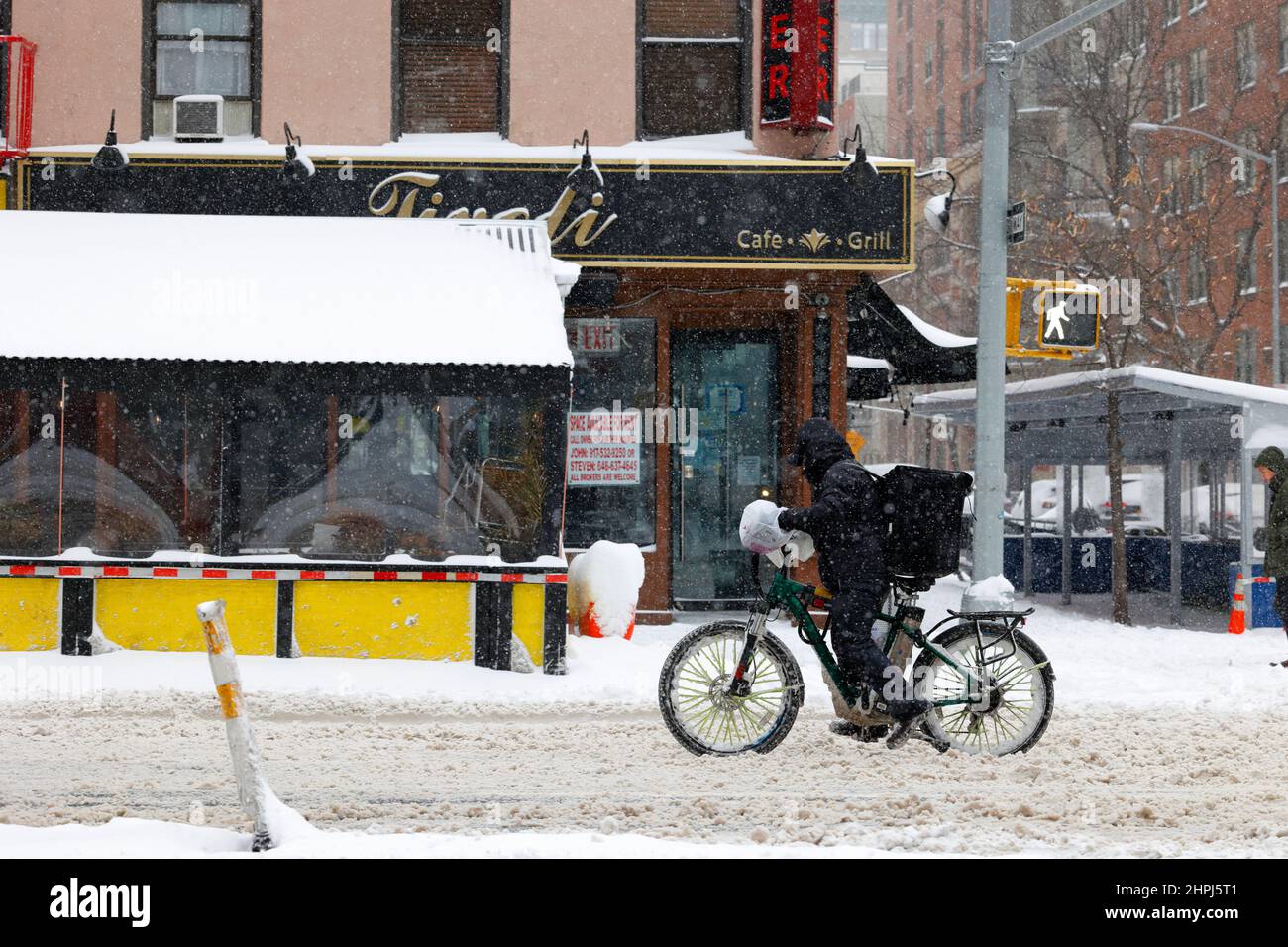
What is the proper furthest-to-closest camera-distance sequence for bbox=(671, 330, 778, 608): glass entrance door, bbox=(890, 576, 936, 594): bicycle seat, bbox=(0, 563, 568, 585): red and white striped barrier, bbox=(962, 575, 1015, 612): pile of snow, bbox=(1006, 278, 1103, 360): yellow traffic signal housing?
bbox=(671, 330, 778, 608): glass entrance door < bbox=(1006, 278, 1103, 360): yellow traffic signal housing < bbox=(0, 563, 568, 585): red and white striped barrier < bbox=(962, 575, 1015, 612): pile of snow < bbox=(890, 576, 936, 594): bicycle seat

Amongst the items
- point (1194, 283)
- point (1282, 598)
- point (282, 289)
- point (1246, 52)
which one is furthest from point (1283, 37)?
point (282, 289)

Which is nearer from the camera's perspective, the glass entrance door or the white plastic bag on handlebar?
the white plastic bag on handlebar

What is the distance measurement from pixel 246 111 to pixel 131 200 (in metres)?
1.60

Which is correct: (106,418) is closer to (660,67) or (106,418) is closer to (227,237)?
(227,237)

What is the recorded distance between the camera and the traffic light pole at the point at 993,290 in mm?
12648

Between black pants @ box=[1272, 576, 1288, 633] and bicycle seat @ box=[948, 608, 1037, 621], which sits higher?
bicycle seat @ box=[948, 608, 1037, 621]

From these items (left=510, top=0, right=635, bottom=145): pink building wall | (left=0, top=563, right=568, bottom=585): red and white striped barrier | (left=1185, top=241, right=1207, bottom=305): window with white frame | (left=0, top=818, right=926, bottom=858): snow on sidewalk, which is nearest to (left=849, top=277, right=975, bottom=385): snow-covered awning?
(left=510, top=0, right=635, bottom=145): pink building wall

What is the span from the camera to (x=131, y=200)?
15062 mm

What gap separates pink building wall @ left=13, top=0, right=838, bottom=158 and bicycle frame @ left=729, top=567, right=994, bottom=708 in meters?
8.34

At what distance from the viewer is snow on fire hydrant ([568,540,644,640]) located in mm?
13516

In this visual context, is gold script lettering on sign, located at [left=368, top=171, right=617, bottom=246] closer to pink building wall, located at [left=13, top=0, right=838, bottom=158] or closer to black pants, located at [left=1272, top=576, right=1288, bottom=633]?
pink building wall, located at [left=13, top=0, right=838, bottom=158]

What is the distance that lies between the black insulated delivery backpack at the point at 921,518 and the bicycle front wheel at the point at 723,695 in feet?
2.75
